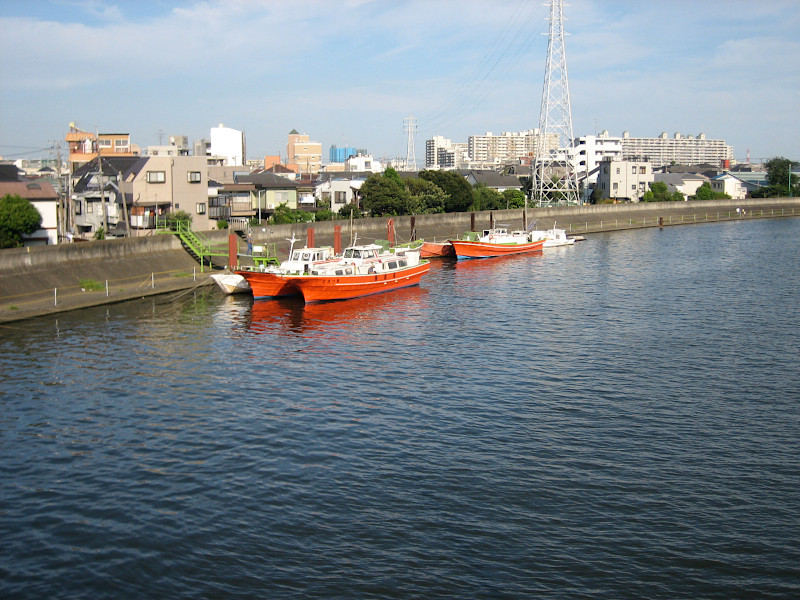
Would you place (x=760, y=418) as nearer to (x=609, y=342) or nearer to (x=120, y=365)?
(x=609, y=342)

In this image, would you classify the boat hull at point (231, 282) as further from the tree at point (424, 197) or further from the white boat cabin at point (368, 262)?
the tree at point (424, 197)

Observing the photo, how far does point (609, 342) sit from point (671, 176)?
117299mm

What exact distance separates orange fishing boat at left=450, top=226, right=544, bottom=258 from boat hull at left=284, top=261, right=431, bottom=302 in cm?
1729

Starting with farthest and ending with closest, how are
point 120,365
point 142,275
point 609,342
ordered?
point 142,275 < point 609,342 < point 120,365

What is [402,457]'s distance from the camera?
21359mm

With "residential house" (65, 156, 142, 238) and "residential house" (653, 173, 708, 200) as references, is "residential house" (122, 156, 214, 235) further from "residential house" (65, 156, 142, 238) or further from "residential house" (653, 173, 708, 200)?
"residential house" (653, 173, 708, 200)

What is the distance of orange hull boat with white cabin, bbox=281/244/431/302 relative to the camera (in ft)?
152

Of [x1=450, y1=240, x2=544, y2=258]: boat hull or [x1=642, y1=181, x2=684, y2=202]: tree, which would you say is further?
[x1=642, y1=181, x2=684, y2=202]: tree

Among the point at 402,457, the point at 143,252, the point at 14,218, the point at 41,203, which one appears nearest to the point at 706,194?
the point at 143,252

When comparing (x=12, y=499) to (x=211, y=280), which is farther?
(x=211, y=280)

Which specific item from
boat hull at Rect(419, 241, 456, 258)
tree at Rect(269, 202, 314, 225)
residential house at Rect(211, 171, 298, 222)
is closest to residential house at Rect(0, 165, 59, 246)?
residential house at Rect(211, 171, 298, 222)

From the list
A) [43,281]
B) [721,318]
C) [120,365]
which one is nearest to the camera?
[120,365]

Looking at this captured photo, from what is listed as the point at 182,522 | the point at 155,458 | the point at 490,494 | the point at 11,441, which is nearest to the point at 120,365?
the point at 11,441

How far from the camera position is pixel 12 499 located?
62.1 feet
